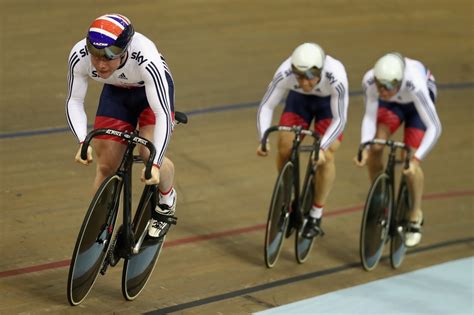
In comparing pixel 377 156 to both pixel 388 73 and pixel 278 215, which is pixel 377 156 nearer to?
pixel 388 73

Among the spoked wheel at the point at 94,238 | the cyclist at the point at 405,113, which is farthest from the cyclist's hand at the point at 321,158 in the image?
the spoked wheel at the point at 94,238

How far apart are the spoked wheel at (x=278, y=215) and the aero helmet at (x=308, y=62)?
540 millimetres

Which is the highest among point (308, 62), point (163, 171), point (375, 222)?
point (308, 62)

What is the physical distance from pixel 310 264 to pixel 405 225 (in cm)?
74

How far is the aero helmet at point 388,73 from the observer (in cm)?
548

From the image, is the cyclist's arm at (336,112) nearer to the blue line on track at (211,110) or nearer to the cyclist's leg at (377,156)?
the cyclist's leg at (377,156)

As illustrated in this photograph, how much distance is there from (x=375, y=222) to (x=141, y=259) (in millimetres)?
→ 1820

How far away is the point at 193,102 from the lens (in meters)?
8.16

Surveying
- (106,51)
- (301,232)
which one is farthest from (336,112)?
(106,51)

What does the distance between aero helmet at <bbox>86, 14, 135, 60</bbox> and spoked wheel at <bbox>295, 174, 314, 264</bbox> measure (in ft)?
6.76

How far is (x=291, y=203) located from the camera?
18.3 ft

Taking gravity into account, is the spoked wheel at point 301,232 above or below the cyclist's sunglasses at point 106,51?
below

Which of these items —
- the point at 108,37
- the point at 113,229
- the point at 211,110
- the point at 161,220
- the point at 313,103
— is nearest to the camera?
the point at 108,37

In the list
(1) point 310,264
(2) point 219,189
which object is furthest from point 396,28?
(1) point 310,264
